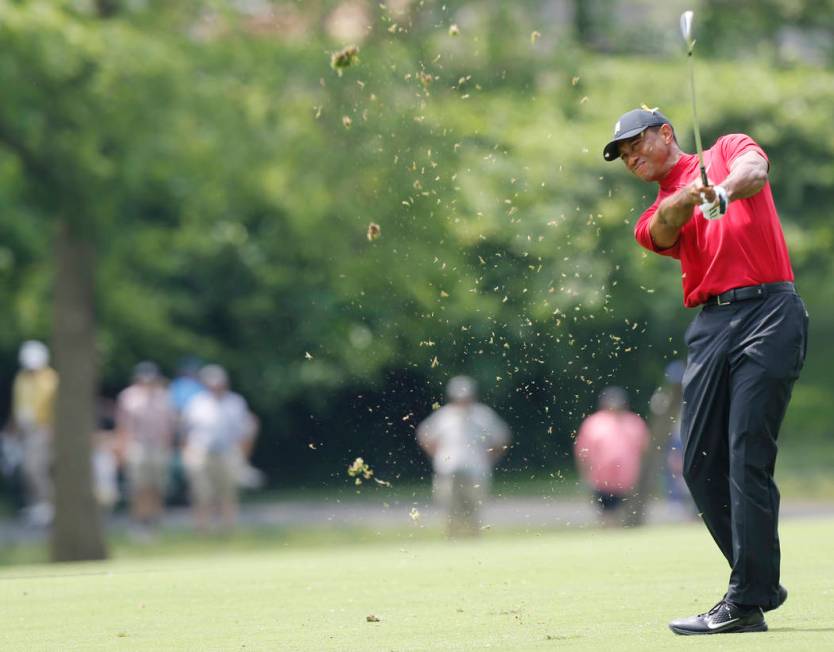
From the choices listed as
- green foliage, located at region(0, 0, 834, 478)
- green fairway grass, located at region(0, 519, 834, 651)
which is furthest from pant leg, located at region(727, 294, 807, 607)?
green foliage, located at region(0, 0, 834, 478)

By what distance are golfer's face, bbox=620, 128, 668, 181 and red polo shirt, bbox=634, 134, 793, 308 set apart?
7.1 inches

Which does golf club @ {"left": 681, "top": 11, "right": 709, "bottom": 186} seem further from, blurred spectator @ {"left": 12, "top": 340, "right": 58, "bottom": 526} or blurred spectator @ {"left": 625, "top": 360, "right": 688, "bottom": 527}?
blurred spectator @ {"left": 12, "top": 340, "right": 58, "bottom": 526}

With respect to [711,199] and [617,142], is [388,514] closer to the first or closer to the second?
[617,142]

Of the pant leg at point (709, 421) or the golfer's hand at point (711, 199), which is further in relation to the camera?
the pant leg at point (709, 421)

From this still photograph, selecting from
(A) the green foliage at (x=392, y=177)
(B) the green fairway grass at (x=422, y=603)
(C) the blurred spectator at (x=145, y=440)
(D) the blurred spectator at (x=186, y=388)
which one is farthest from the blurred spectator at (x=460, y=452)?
(D) the blurred spectator at (x=186, y=388)

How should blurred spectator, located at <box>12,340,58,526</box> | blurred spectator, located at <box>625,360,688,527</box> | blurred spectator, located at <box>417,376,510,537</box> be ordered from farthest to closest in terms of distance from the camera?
blurred spectator, located at <box>625,360,688,527</box>, blurred spectator, located at <box>12,340,58,526</box>, blurred spectator, located at <box>417,376,510,537</box>

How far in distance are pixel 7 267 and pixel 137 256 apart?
1928 mm

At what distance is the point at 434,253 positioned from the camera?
19.9 metres

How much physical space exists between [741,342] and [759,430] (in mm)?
381

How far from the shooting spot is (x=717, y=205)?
7.29m

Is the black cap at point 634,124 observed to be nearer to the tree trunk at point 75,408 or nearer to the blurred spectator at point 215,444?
the tree trunk at point 75,408

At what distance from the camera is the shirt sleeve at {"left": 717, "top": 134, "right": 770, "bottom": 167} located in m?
7.72

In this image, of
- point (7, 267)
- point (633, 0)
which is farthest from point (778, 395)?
point (633, 0)

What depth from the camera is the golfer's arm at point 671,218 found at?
7.49m
